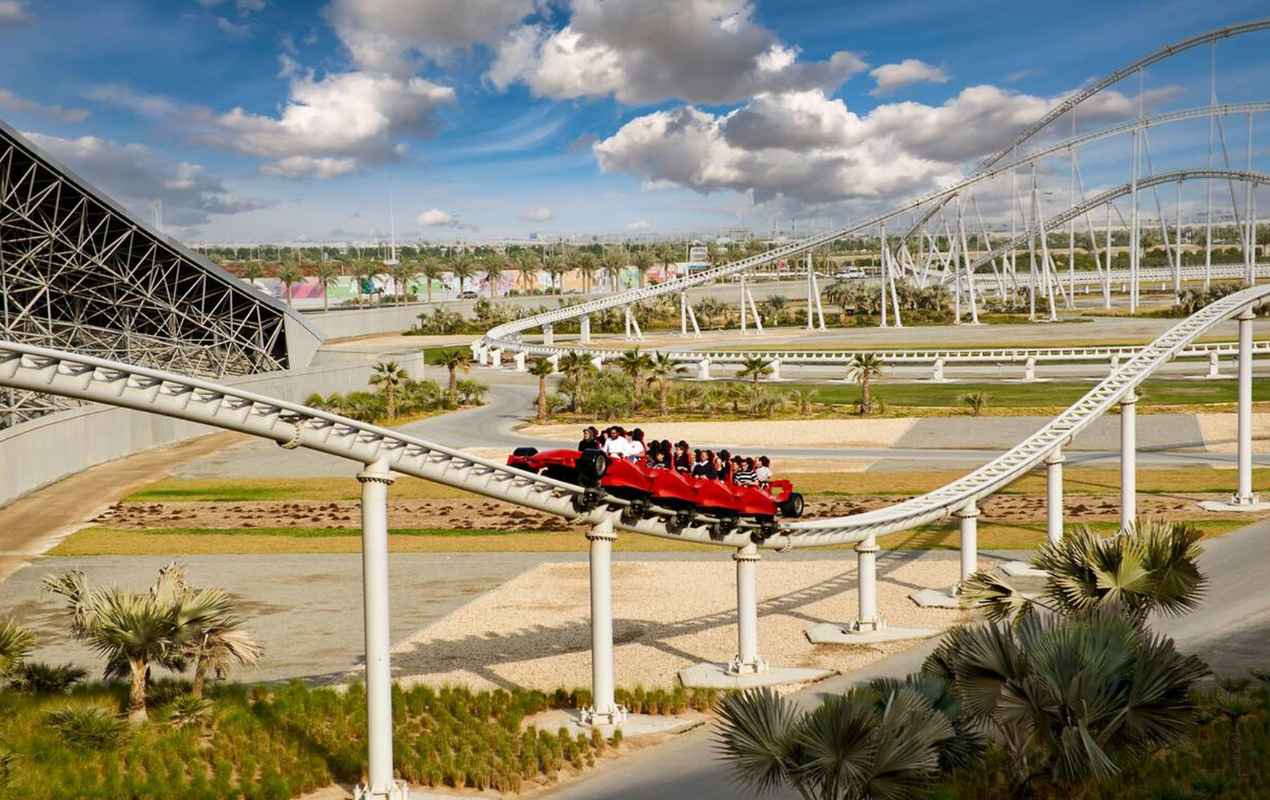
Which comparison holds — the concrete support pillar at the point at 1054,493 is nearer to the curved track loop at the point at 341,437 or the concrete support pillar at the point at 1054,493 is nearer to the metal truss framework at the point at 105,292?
the curved track loop at the point at 341,437

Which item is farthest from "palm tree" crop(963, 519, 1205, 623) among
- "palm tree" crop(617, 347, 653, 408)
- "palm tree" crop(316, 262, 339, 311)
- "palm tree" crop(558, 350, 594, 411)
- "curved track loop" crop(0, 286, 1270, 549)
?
"palm tree" crop(316, 262, 339, 311)

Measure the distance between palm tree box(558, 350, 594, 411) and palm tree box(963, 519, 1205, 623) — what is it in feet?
182

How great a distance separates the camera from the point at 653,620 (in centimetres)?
2805

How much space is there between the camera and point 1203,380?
251 feet

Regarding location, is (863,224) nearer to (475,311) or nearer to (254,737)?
(475,311)

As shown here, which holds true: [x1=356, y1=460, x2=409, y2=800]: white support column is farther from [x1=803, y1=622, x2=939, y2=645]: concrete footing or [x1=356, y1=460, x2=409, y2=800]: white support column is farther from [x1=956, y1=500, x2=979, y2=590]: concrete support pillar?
[x1=956, y1=500, x2=979, y2=590]: concrete support pillar

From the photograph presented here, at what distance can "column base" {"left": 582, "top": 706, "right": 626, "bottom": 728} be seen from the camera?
20.1 m

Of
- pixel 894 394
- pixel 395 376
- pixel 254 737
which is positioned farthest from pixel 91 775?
pixel 894 394

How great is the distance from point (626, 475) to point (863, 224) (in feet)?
376

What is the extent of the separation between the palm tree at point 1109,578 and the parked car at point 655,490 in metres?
4.79

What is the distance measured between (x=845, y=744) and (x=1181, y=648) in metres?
13.6

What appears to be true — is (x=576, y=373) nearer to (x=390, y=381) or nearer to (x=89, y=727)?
(x=390, y=381)

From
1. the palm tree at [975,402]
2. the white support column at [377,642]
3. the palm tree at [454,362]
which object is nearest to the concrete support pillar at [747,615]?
the white support column at [377,642]

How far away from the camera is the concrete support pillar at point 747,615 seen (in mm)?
22812
